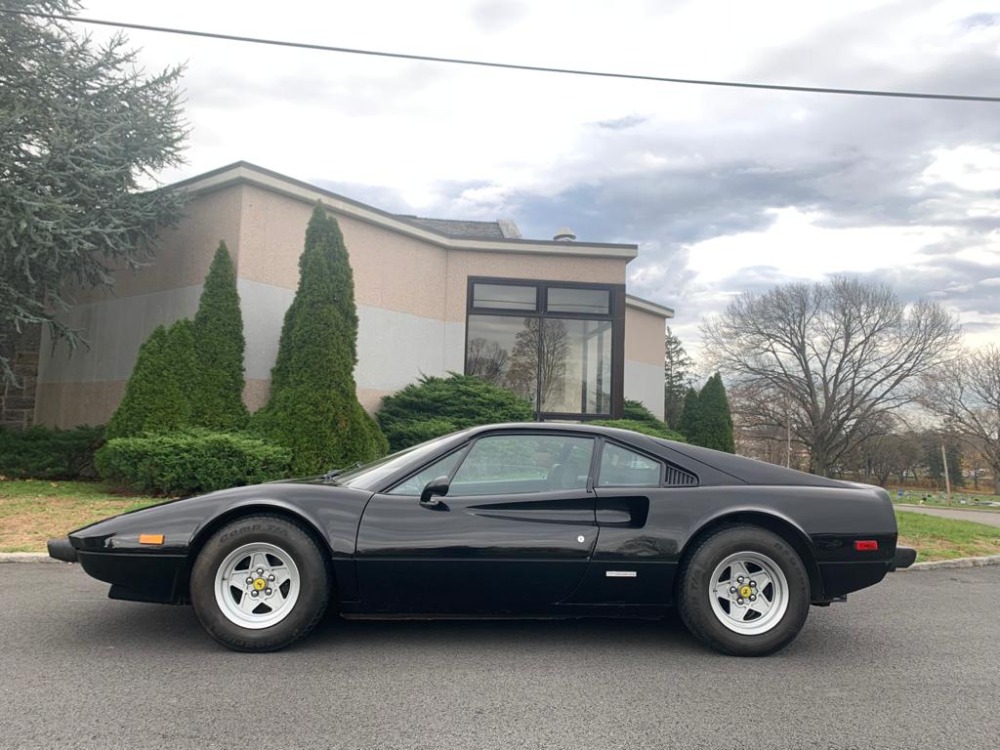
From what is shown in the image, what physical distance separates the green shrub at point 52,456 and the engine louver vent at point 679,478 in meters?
10.6

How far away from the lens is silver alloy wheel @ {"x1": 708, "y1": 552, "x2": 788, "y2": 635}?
14.0 ft

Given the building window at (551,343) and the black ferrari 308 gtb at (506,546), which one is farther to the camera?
the building window at (551,343)

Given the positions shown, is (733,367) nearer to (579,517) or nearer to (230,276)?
(230,276)

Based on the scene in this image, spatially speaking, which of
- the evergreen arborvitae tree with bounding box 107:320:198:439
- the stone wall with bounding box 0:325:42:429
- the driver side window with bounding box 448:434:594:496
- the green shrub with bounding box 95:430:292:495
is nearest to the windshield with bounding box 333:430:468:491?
the driver side window with bounding box 448:434:594:496

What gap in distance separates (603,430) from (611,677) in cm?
148

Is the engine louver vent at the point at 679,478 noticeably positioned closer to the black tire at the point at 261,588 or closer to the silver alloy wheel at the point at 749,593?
the silver alloy wheel at the point at 749,593

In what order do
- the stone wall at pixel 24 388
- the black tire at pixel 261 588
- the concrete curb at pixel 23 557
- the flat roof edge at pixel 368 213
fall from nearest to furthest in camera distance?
Answer: the black tire at pixel 261 588 → the concrete curb at pixel 23 557 → the flat roof edge at pixel 368 213 → the stone wall at pixel 24 388

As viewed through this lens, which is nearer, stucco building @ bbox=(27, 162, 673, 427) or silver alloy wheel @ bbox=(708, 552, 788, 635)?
silver alloy wheel @ bbox=(708, 552, 788, 635)

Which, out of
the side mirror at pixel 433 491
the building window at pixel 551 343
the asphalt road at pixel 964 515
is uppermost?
the building window at pixel 551 343

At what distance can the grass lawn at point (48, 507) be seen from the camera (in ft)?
24.0

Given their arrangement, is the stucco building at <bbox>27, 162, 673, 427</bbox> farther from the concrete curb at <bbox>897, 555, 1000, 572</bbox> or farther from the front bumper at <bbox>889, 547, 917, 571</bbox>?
the front bumper at <bbox>889, 547, 917, 571</bbox>

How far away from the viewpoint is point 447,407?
44.6 feet

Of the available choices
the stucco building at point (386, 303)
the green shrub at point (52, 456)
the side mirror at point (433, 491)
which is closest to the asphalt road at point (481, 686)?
the side mirror at point (433, 491)

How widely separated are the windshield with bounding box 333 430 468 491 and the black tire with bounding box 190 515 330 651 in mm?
495
